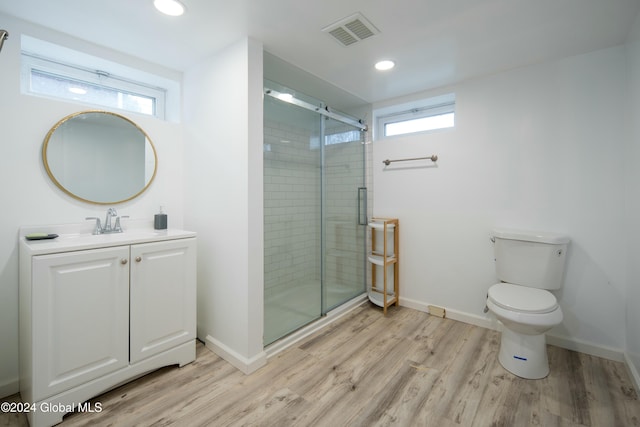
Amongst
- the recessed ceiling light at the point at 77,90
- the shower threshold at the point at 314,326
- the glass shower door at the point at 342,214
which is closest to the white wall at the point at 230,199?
the shower threshold at the point at 314,326

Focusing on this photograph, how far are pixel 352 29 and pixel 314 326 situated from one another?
7.24 ft

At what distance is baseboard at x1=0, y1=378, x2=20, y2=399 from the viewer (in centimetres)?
159

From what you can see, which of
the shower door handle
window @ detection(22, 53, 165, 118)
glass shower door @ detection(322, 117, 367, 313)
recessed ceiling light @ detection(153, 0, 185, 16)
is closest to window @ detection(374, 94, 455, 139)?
glass shower door @ detection(322, 117, 367, 313)

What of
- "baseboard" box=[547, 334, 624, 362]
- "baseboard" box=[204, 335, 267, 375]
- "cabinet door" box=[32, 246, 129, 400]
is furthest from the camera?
"baseboard" box=[547, 334, 624, 362]

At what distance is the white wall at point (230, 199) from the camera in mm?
1831

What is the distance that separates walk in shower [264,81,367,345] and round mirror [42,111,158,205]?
947 millimetres

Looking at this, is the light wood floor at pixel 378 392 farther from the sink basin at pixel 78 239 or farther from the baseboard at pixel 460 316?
the sink basin at pixel 78 239

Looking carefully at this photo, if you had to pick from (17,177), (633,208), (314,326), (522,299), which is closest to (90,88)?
(17,177)

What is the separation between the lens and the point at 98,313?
5.02 ft

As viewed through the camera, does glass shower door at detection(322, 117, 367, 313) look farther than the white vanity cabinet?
Yes

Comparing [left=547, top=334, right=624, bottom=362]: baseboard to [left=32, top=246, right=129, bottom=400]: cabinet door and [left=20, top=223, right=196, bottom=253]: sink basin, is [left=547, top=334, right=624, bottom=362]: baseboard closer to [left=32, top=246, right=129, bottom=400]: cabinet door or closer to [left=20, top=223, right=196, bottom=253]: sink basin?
[left=20, top=223, right=196, bottom=253]: sink basin

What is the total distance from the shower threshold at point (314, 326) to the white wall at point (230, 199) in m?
0.14

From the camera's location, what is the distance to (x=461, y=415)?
1.47m

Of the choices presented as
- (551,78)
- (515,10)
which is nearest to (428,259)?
(551,78)
